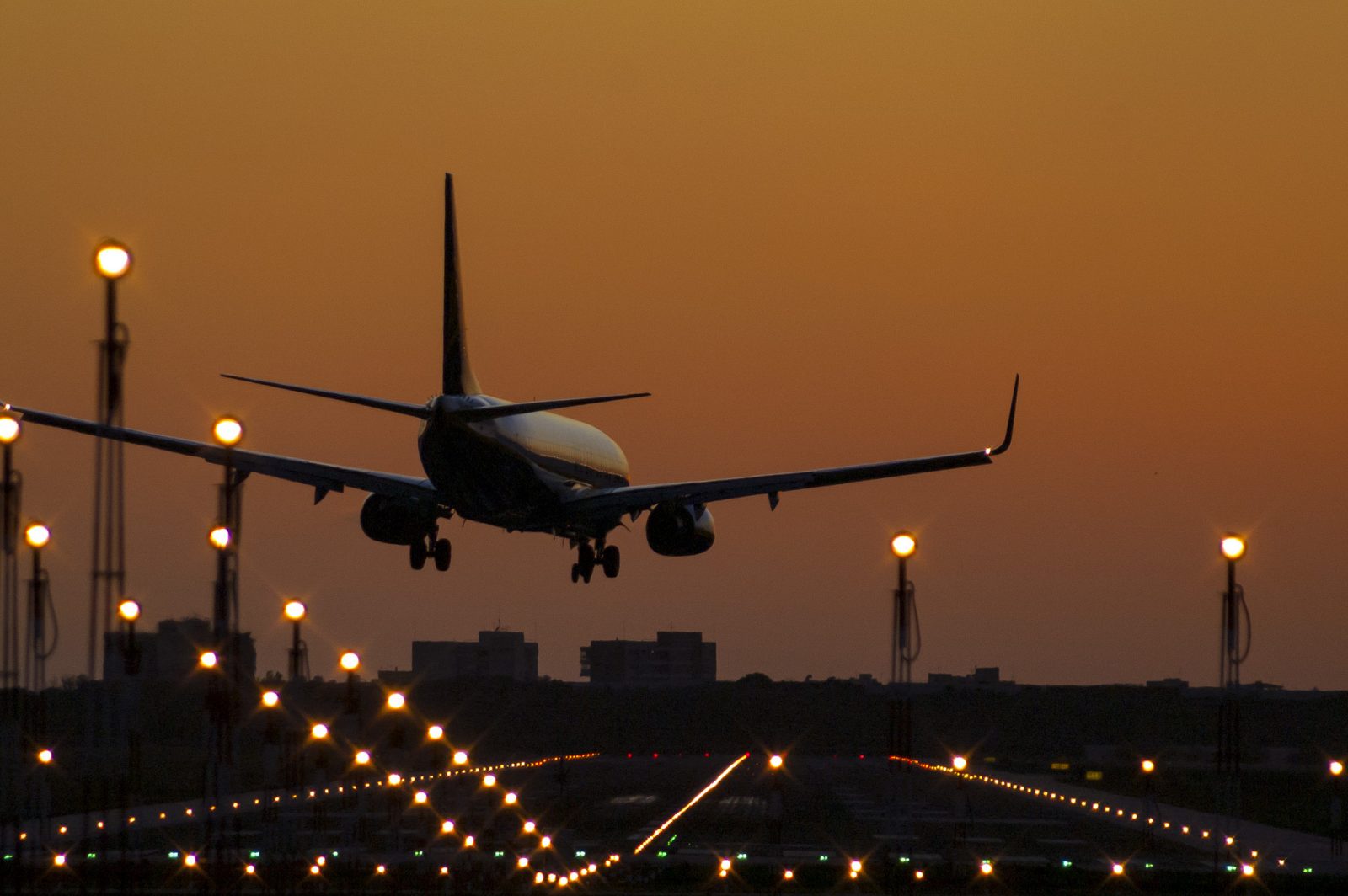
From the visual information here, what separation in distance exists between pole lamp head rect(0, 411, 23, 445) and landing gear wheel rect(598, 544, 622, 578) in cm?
4606

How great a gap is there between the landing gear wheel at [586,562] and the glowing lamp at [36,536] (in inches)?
1594

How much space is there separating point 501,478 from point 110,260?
1709 inches

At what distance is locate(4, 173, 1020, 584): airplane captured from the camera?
71750mm

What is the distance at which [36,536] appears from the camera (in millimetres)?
44844

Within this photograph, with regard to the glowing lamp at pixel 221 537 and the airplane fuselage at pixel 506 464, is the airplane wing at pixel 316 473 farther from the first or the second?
the glowing lamp at pixel 221 537

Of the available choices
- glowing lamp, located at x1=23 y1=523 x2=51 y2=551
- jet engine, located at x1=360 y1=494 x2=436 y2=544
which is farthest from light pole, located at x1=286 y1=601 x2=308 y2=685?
jet engine, located at x1=360 y1=494 x2=436 y2=544

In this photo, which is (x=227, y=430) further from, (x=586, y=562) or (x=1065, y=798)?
(x=1065, y=798)

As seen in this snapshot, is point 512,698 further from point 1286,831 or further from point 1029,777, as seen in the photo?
point 1286,831

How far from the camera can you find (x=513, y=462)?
242 feet

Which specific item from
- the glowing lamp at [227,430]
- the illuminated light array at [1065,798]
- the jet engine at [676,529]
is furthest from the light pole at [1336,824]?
the glowing lamp at [227,430]

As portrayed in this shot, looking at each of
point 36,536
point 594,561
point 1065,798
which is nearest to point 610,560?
point 594,561

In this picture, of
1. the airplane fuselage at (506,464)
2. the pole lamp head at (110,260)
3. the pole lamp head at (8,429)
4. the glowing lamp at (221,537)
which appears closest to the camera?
the pole lamp head at (110,260)

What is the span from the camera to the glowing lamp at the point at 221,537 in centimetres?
3491

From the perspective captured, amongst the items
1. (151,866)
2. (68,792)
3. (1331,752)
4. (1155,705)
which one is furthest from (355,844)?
(1155,705)
